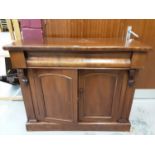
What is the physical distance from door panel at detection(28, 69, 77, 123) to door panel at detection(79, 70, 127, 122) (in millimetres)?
86

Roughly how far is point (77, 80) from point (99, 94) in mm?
249

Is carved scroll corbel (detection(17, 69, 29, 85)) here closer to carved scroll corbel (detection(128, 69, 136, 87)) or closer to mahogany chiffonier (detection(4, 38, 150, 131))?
mahogany chiffonier (detection(4, 38, 150, 131))

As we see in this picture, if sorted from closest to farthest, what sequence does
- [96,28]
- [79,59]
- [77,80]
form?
[79,59], [77,80], [96,28]

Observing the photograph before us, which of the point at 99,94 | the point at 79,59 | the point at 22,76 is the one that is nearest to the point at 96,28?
the point at 79,59

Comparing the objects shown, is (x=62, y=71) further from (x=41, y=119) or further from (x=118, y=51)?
(x=41, y=119)

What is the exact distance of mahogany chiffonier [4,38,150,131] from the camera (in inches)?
43.9

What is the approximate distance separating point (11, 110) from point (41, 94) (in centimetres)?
70

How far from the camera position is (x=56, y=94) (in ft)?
4.31

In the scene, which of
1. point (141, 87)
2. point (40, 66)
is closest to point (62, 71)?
point (40, 66)

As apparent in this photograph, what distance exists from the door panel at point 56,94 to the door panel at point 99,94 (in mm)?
86

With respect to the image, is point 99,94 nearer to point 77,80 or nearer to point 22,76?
point 77,80

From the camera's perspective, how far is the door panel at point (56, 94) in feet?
4.02

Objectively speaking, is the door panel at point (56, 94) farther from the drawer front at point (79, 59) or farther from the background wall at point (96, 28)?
the background wall at point (96, 28)
